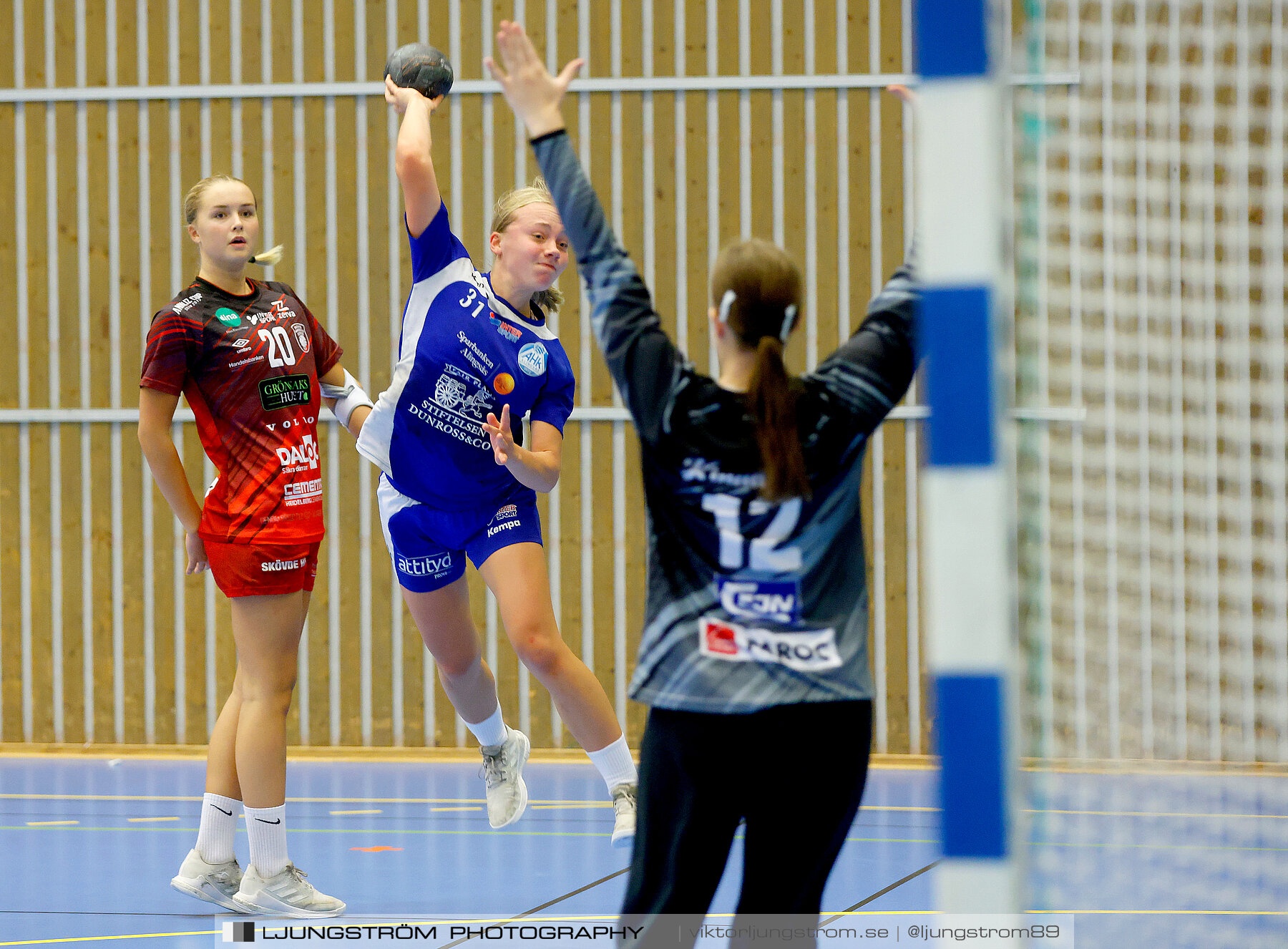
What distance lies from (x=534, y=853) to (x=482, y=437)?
152 cm

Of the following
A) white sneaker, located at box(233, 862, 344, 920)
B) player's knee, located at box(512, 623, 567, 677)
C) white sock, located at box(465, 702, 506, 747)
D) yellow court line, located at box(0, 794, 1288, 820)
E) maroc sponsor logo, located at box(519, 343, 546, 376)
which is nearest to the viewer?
white sneaker, located at box(233, 862, 344, 920)

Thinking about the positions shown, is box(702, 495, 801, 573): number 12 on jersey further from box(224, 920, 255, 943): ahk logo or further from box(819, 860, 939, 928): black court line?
box(224, 920, 255, 943): ahk logo

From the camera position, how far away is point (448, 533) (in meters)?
3.82

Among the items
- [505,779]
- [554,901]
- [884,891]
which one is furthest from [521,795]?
[884,891]

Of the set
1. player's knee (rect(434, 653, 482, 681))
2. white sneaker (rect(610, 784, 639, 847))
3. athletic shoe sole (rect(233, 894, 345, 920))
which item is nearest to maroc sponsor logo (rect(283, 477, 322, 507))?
player's knee (rect(434, 653, 482, 681))

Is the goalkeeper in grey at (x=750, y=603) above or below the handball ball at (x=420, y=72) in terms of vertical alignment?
below

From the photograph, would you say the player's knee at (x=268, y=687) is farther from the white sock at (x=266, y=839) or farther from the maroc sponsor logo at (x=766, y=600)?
the maroc sponsor logo at (x=766, y=600)

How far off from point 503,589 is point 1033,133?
2.16 meters

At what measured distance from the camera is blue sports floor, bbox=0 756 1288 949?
11.9 ft

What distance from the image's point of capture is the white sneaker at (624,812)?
366cm

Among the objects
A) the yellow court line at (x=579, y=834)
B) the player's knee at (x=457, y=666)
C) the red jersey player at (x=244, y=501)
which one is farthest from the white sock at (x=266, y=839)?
the yellow court line at (x=579, y=834)

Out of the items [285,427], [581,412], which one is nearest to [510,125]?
[581,412]

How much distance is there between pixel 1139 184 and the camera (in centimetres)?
404

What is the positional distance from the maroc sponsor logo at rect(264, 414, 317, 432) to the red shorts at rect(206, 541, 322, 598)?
1.10 ft
